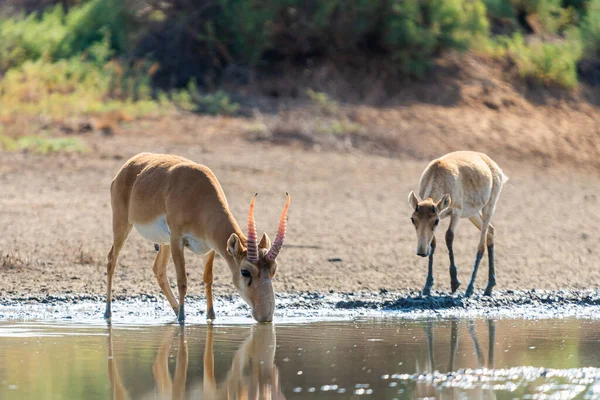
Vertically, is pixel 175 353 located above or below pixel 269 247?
below

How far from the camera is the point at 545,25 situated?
2788cm

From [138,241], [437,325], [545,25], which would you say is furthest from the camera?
[545,25]

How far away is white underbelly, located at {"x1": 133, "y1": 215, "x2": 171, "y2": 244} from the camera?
1008cm

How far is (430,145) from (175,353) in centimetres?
1326

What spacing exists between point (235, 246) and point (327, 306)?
2.62 meters

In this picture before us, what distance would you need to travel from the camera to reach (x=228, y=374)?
7.84m

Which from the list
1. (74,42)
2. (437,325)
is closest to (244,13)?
(74,42)

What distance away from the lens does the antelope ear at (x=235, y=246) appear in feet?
29.1

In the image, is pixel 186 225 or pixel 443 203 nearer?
pixel 186 225

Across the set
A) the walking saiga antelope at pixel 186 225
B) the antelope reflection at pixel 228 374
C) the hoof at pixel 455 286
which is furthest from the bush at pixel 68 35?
the antelope reflection at pixel 228 374

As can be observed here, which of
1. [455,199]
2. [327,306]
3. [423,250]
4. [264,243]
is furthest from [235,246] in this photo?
[455,199]

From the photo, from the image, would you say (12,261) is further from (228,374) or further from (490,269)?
(490,269)

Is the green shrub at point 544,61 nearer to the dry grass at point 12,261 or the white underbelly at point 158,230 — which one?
the dry grass at point 12,261

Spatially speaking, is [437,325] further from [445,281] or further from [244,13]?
[244,13]
